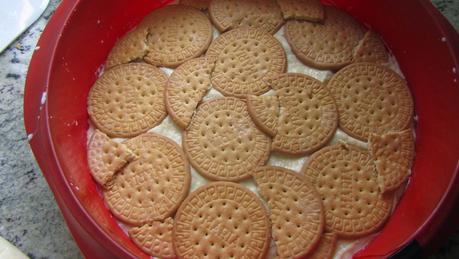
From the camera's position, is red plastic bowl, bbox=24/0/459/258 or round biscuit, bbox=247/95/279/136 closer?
red plastic bowl, bbox=24/0/459/258

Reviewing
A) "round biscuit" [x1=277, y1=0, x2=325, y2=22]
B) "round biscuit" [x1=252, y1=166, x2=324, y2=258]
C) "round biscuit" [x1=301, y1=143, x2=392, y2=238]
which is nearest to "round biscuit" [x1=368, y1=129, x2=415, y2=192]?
"round biscuit" [x1=301, y1=143, x2=392, y2=238]

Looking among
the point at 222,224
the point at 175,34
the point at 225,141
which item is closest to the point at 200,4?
the point at 175,34

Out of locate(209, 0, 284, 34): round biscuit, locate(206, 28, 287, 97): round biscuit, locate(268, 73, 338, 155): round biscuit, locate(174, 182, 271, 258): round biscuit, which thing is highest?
locate(209, 0, 284, 34): round biscuit

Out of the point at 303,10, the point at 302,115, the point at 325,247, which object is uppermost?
the point at 303,10

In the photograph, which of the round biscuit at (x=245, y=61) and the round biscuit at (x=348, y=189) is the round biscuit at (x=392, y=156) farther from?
the round biscuit at (x=245, y=61)

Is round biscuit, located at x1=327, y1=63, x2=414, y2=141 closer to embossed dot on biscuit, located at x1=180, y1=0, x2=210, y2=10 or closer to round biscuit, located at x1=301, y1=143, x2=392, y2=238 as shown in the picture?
round biscuit, located at x1=301, y1=143, x2=392, y2=238

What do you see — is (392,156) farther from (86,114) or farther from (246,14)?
(86,114)
